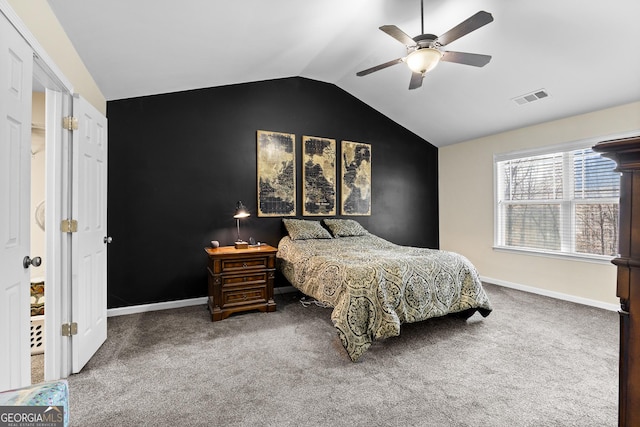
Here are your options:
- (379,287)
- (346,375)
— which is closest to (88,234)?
(346,375)

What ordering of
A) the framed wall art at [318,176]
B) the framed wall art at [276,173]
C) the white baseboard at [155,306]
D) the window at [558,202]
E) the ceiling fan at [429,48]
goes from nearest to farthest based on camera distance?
the ceiling fan at [429,48] → the white baseboard at [155,306] → the window at [558,202] → the framed wall art at [276,173] → the framed wall art at [318,176]

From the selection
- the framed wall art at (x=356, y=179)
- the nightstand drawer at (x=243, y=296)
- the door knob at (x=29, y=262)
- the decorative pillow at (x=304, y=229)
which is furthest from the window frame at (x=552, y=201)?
→ the door knob at (x=29, y=262)

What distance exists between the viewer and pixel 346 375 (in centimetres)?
215

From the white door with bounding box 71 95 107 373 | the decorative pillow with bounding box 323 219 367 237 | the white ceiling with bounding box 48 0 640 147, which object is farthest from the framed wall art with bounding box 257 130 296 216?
the white door with bounding box 71 95 107 373

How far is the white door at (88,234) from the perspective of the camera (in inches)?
86.5

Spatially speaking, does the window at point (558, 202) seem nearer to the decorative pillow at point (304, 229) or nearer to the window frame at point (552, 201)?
the window frame at point (552, 201)

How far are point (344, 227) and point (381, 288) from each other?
6.44 ft

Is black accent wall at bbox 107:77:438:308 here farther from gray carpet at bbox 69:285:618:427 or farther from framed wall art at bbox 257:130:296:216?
gray carpet at bbox 69:285:618:427

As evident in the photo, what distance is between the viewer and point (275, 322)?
125 inches

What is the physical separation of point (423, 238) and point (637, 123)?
3098 millimetres

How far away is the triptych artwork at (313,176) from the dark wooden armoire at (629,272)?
149 inches

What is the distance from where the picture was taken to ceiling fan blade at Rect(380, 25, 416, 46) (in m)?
2.23

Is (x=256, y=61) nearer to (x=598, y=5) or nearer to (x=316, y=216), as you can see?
(x=316, y=216)

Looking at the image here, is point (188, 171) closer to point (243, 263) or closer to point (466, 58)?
point (243, 263)
